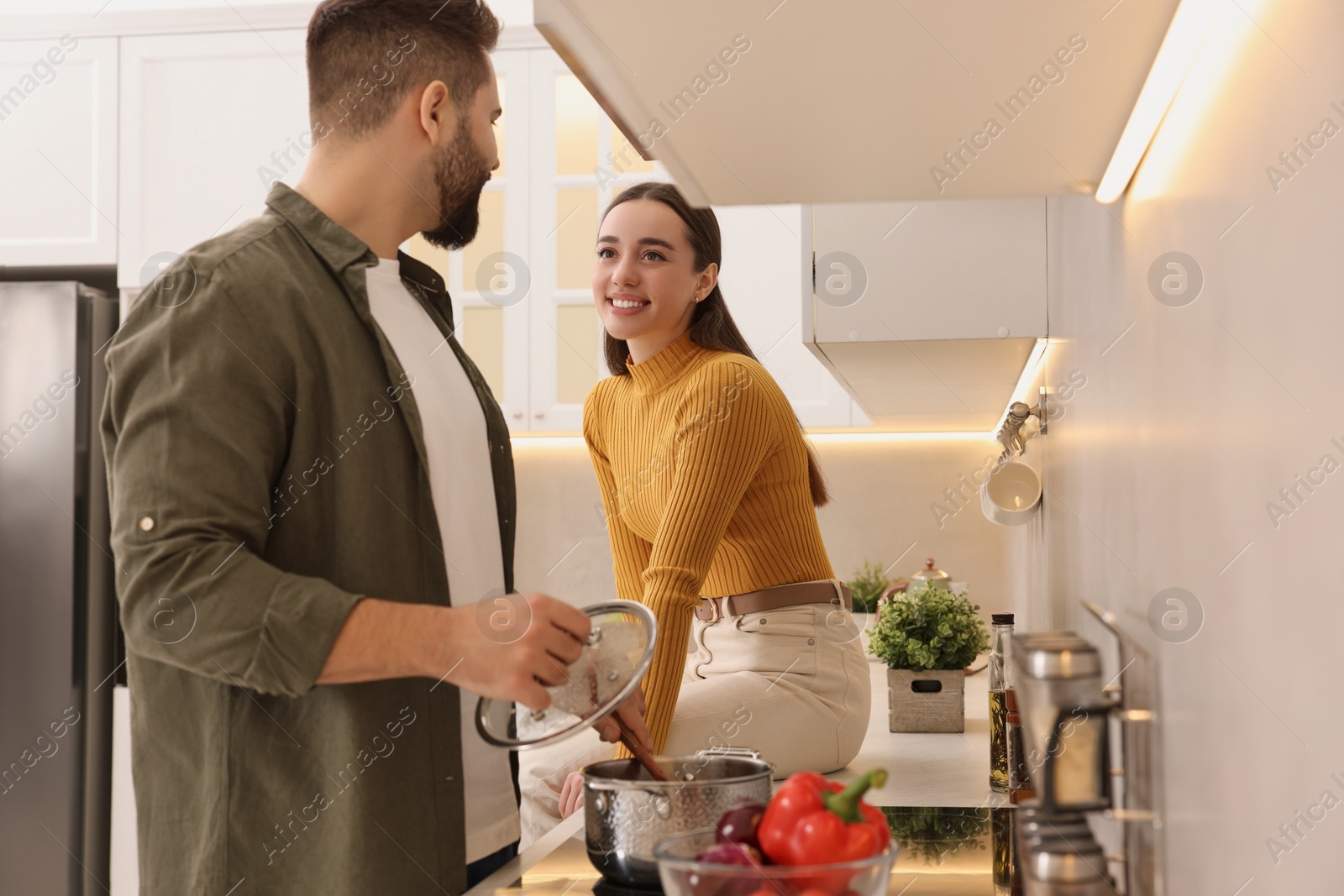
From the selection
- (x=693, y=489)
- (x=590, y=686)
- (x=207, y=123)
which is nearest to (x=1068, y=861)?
A: (x=590, y=686)

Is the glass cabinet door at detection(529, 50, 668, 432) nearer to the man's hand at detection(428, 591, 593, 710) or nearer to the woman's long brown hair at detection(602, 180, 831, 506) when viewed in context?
the woman's long brown hair at detection(602, 180, 831, 506)

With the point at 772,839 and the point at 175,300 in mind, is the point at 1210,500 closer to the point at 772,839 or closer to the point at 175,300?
the point at 772,839

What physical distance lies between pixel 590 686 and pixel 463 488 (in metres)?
0.33

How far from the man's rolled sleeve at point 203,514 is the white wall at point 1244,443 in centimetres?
55

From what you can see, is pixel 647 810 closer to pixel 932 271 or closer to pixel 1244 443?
pixel 1244 443

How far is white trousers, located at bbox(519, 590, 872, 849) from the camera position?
1309 mm

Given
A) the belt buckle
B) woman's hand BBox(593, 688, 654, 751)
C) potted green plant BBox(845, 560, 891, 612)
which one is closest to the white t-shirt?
woman's hand BBox(593, 688, 654, 751)

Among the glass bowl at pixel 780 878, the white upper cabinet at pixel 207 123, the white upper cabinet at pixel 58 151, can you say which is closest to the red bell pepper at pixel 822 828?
the glass bowl at pixel 780 878

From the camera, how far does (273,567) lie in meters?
0.82

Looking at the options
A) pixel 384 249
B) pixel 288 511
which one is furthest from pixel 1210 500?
pixel 384 249

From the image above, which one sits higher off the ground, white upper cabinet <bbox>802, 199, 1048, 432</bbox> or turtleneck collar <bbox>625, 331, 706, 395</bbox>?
white upper cabinet <bbox>802, 199, 1048, 432</bbox>

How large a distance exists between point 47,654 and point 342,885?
1.84 metres

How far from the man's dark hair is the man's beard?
0.04 m

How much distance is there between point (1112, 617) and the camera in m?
0.90
